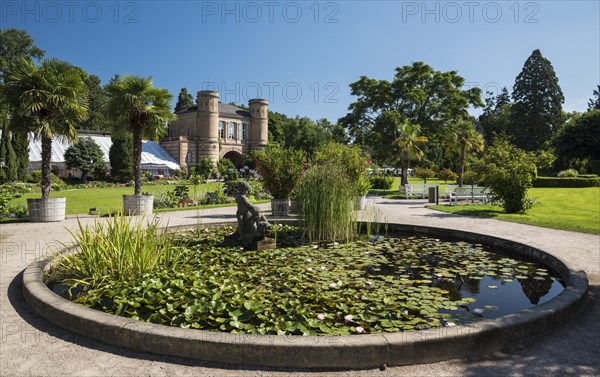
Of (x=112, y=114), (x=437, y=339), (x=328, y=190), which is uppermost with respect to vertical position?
(x=112, y=114)

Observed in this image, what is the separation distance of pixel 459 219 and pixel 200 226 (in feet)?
26.5

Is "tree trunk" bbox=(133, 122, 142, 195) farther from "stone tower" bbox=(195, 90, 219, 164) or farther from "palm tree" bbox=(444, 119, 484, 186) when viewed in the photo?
"stone tower" bbox=(195, 90, 219, 164)

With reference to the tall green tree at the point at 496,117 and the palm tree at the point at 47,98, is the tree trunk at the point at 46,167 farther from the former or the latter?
the tall green tree at the point at 496,117

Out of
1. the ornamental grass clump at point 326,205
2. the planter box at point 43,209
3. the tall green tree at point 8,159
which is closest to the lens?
the ornamental grass clump at point 326,205

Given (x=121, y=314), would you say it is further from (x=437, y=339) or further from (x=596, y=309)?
(x=596, y=309)

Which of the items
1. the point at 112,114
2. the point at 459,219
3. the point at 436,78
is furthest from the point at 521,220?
the point at 436,78

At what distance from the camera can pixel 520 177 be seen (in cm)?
1338

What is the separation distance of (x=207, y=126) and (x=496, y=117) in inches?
1973

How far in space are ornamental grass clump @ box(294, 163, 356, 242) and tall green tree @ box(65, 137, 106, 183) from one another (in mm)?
32901

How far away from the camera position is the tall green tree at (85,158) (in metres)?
35.2

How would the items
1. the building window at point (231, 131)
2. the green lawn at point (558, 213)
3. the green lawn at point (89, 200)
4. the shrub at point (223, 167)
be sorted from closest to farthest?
the green lawn at point (558, 213)
the green lawn at point (89, 200)
the shrub at point (223, 167)
the building window at point (231, 131)

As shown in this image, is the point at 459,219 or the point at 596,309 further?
the point at 459,219

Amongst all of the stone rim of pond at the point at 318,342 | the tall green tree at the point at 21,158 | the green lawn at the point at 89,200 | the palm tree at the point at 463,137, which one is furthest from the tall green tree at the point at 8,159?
the palm tree at the point at 463,137

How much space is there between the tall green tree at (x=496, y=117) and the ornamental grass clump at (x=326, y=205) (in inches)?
2197
